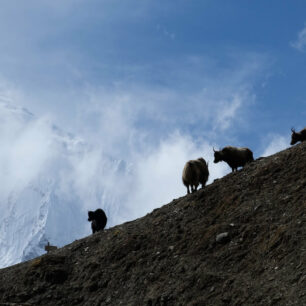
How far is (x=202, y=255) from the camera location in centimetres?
1762

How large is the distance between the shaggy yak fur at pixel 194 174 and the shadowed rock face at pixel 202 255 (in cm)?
109

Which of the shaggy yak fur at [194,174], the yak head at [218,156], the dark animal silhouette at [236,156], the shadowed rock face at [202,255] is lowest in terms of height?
the shadowed rock face at [202,255]

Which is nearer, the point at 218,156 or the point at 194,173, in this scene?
the point at 194,173

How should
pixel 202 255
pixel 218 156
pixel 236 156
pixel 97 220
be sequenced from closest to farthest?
pixel 202 255 < pixel 236 156 < pixel 218 156 < pixel 97 220

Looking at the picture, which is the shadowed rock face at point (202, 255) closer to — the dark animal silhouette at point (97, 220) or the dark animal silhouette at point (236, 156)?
the dark animal silhouette at point (236, 156)

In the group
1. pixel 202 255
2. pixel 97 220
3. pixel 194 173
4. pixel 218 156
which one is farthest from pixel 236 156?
pixel 202 255

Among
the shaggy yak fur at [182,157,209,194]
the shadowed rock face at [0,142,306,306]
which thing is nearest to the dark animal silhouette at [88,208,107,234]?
the shadowed rock face at [0,142,306,306]

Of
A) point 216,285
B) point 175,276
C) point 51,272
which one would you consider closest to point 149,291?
point 175,276

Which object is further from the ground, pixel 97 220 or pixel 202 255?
pixel 97 220

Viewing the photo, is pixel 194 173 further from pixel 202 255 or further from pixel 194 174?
pixel 202 255

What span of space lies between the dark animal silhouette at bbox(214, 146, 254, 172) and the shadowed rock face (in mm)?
2130

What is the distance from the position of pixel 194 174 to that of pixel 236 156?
308cm

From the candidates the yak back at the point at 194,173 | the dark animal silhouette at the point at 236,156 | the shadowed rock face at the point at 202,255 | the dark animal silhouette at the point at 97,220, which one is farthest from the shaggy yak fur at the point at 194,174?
the dark animal silhouette at the point at 97,220

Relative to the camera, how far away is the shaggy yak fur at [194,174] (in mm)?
24016
